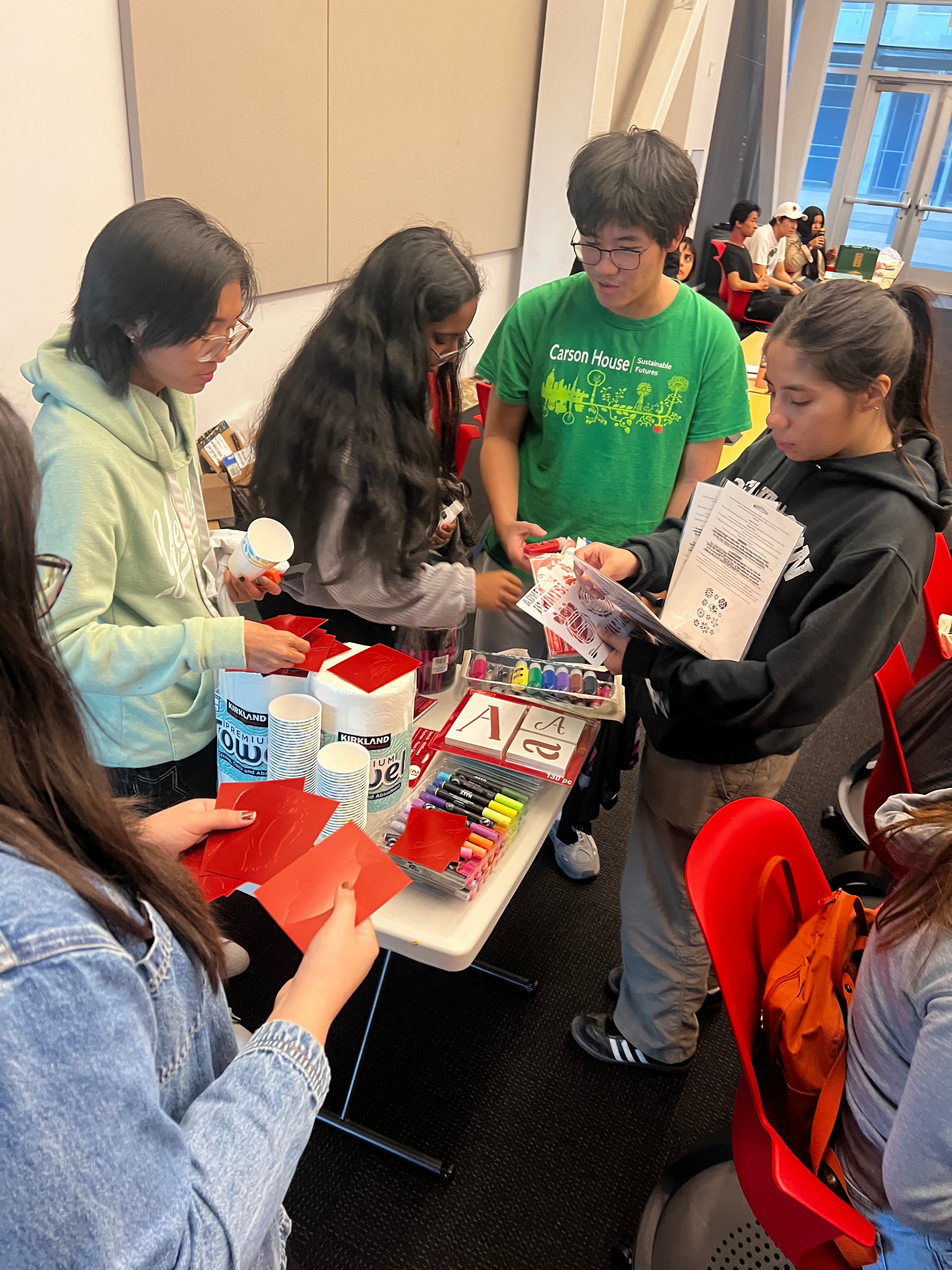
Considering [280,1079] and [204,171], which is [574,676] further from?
[204,171]

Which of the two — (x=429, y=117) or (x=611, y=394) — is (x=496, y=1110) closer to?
(x=611, y=394)

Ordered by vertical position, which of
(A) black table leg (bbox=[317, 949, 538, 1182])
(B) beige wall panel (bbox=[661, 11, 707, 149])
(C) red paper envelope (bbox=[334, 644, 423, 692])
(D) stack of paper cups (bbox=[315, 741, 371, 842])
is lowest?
(A) black table leg (bbox=[317, 949, 538, 1182])

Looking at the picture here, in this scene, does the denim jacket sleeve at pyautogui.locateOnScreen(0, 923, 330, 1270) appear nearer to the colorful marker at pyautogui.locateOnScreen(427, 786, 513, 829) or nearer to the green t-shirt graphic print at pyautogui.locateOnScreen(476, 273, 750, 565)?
the colorful marker at pyautogui.locateOnScreen(427, 786, 513, 829)

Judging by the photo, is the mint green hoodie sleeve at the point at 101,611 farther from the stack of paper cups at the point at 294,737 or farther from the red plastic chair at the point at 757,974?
the red plastic chair at the point at 757,974

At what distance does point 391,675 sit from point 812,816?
2193 mm

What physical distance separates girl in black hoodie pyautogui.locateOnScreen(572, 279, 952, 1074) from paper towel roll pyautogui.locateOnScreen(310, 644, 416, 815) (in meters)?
0.48

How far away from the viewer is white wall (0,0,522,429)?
2.13m

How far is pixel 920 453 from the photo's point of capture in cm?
141

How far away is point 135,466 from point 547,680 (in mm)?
833

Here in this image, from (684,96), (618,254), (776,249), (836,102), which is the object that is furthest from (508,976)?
(836,102)

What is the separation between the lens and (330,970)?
2.79 feet

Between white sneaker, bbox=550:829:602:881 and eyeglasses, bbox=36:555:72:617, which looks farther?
white sneaker, bbox=550:829:602:881

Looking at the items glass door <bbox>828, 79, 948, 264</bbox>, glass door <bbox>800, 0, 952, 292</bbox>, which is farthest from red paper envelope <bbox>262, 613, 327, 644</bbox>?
glass door <bbox>828, 79, 948, 264</bbox>

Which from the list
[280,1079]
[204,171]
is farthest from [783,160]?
[280,1079]
